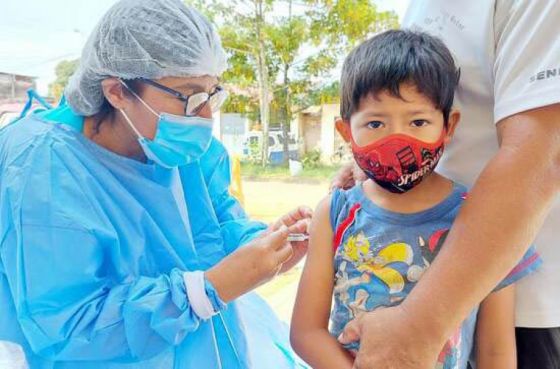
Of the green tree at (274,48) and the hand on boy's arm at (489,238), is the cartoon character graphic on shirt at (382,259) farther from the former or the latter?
the green tree at (274,48)

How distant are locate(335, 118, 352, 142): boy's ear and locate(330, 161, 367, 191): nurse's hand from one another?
137mm

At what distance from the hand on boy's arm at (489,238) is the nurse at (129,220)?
43 centimetres

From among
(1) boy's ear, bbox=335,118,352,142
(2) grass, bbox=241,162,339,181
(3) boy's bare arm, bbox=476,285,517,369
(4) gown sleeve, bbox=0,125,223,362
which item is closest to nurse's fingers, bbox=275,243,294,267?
(4) gown sleeve, bbox=0,125,223,362

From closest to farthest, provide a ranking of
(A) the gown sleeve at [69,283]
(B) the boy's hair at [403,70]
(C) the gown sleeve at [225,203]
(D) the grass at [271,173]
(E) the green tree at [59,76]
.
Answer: (B) the boy's hair at [403,70]
(A) the gown sleeve at [69,283]
(C) the gown sleeve at [225,203]
(E) the green tree at [59,76]
(D) the grass at [271,173]

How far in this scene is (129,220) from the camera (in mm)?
1021

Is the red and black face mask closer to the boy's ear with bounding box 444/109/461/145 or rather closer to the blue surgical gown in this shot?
the boy's ear with bounding box 444/109/461/145

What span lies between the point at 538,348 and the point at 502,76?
1.58ft

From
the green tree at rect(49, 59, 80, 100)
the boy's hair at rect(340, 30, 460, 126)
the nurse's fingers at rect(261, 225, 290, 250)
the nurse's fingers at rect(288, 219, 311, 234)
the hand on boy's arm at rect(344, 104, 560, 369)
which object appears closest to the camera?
the hand on boy's arm at rect(344, 104, 560, 369)

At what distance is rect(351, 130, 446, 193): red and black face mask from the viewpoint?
0.73 m

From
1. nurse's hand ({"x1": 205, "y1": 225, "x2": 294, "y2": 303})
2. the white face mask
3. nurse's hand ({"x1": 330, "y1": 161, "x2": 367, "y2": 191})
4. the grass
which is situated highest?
the white face mask

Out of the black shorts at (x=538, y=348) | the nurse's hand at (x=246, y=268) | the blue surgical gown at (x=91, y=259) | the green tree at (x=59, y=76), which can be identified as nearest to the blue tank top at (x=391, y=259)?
the black shorts at (x=538, y=348)

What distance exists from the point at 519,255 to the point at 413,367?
0.66 feet

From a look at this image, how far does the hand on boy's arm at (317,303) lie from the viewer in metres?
0.77

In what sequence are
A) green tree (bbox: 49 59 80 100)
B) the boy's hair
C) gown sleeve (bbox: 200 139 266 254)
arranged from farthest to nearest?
green tree (bbox: 49 59 80 100), gown sleeve (bbox: 200 139 266 254), the boy's hair
